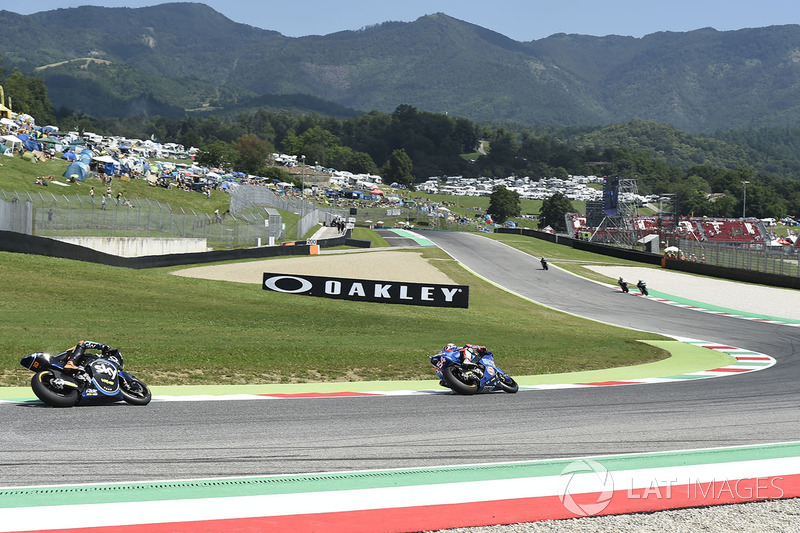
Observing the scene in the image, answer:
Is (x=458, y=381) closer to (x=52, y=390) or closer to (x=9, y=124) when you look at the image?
(x=52, y=390)

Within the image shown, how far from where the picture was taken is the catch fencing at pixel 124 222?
32312 mm

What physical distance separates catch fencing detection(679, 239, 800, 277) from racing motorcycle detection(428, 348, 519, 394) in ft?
125

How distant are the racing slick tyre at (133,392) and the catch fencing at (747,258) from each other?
42.9 m

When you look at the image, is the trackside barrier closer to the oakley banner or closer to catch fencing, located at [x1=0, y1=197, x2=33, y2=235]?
catch fencing, located at [x1=0, y1=197, x2=33, y2=235]

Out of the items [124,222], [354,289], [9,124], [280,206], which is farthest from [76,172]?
[354,289]

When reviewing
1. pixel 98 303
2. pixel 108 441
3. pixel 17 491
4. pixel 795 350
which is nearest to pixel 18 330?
pixel 98 303

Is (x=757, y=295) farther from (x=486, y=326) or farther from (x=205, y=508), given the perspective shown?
(x=205, y=508)

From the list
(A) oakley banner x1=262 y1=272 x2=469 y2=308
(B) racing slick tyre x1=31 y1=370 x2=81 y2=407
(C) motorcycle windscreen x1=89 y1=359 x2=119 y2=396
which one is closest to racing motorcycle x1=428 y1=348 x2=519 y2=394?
(C) motorcycle windscreen x1=89 y1=359 x2=119 y2=396

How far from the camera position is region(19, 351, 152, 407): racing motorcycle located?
30.8ft

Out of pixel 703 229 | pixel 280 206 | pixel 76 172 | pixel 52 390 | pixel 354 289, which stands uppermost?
pixel 76 172

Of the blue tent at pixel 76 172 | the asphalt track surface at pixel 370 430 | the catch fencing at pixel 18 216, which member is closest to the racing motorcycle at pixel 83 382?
the asphalt track surface at pixel 370 430

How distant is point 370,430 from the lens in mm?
9141

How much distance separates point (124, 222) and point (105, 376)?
28.7 metres

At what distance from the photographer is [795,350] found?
75.9 ft
